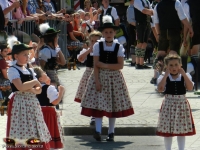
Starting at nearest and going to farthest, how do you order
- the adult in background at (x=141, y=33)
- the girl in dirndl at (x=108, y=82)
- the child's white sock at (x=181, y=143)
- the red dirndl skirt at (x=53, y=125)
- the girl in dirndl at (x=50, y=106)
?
the girl in dirndl at (x=50, y=106), the red dirndl skirt at (x=53, y=125), the child's white sock at (x=181, y=143), the girl in dirndl at (x=108, y=82), the adult in background at (x=141, y=33)

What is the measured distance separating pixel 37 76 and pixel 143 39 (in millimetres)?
9736

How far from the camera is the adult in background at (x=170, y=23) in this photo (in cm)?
1441

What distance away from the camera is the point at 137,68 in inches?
740

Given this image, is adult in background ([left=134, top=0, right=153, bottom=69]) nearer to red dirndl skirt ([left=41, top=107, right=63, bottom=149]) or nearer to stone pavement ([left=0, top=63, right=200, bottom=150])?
stone pavement ([left=0, top=63, right=200, bottom=150])

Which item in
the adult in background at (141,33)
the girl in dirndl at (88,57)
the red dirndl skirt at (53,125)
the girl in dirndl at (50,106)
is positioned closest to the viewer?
the girl in dirndl at (50,106)

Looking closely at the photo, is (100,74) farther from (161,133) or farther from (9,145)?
(9,145)

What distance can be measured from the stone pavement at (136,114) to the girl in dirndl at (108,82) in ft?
1.67

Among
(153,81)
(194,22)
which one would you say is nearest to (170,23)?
(194,22)

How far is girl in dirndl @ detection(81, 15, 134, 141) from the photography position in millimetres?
10898

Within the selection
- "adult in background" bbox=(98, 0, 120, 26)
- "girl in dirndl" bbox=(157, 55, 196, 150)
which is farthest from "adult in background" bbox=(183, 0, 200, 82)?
"girl in dirndl" bbox=(157, 55, 196, 150)

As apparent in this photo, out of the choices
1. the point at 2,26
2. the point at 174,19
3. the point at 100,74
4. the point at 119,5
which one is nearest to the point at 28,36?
the point at 2,26

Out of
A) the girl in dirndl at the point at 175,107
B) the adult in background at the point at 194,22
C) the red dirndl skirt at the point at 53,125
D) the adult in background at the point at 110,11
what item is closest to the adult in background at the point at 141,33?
the adult in background at the point at 110,11

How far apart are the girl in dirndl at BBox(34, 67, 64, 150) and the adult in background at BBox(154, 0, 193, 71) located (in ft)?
18.1

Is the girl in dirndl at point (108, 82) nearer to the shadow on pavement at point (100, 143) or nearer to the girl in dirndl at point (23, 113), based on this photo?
the shadow on pavement at point (100, 143)
